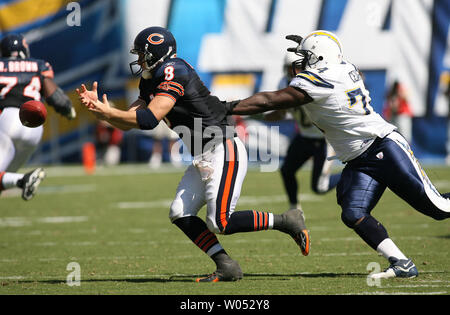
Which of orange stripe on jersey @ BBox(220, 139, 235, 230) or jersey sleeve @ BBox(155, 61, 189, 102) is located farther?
orange stripe on jersey @ BBox(220, 139, 235, 230)

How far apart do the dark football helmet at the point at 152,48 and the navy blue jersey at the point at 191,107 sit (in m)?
0.07

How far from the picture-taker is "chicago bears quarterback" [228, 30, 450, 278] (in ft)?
16.9

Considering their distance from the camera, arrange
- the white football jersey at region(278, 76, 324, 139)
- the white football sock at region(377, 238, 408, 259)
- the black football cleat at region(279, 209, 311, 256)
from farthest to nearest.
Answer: the white football jersey at region(278, 76, 324, 139), the black football cleat at region(279, 209, 311, 256), the white football sock at region(377, 238, 408, 259)

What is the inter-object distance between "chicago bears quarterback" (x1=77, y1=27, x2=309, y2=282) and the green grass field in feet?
1.17

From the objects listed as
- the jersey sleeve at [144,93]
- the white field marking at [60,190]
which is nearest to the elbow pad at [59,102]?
the jersey sleeve at [144,93]

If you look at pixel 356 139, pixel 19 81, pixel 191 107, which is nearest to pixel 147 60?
pixel 191 107

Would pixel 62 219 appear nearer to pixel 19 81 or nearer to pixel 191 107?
pixel 19 81

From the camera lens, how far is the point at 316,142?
8.72 metres

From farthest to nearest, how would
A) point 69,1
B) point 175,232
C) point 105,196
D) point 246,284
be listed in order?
point 69,1 → point 105,196 → point 175,232 → point 246,284

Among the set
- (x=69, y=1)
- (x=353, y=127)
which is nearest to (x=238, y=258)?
(x=353, y=127)

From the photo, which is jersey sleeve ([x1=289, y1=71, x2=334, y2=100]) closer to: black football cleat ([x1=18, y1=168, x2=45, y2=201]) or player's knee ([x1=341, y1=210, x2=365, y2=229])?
player's knee ([x1=341, y1=210, x2=365, y2=229])

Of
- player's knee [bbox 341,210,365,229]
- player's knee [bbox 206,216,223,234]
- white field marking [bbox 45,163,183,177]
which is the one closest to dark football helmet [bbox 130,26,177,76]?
player's knee [bbox 206,216,223,234]
